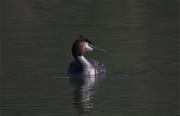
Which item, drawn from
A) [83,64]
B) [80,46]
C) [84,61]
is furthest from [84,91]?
[80,46]

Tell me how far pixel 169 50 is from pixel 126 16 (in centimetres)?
707

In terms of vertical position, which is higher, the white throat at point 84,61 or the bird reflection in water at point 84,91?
the white throat at point 84,61

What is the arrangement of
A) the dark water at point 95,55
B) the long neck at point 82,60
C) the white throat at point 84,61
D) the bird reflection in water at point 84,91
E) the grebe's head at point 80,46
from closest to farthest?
the bird reflection in water at point 84,91, the dark water at point 95,55, the white throat at point 84,61, the long neck at point 82,60, the grebe's head at point 80,46

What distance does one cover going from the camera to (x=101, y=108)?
16.2m

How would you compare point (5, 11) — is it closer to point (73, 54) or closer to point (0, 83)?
point (73, 54)

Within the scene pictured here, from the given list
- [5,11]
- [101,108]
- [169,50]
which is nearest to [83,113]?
[101,108]

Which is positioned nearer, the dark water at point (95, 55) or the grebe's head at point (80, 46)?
the dark water at point (95, 55)

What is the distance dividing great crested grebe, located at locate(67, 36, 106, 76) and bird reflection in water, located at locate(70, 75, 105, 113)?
0.45 ft

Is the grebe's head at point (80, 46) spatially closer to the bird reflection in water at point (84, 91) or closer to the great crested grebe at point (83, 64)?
the great crested grebe at point (83, 64)

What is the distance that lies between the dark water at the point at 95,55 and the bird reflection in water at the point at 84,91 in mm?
66

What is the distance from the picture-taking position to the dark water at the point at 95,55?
16.6 metres

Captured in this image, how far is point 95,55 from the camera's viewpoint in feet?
75.7

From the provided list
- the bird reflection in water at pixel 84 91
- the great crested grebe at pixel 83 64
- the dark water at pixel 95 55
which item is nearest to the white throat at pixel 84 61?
the great crested grebe at pixel 83 64

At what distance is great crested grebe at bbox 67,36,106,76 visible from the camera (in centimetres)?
2045
